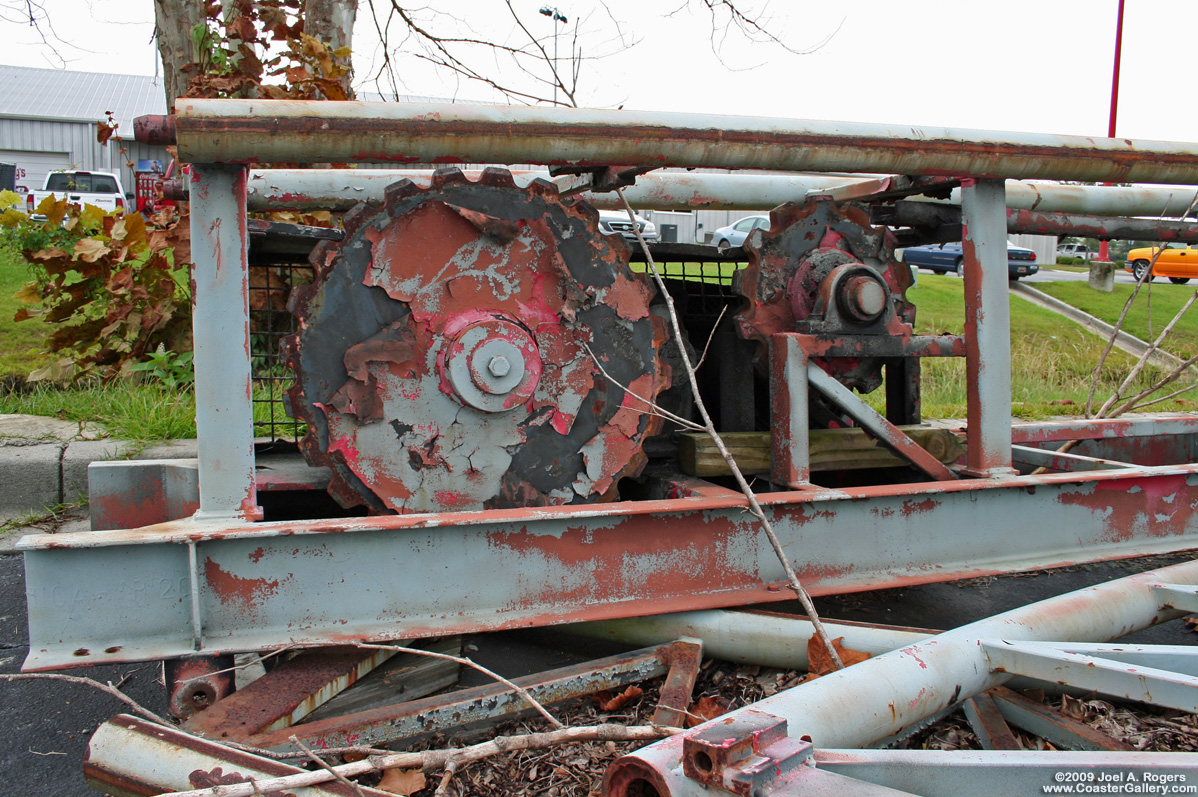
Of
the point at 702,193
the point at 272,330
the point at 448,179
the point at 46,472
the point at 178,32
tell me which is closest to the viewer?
the point at 448,179

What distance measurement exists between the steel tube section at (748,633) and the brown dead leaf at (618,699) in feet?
0.68

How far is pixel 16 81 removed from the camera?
35.9 meters

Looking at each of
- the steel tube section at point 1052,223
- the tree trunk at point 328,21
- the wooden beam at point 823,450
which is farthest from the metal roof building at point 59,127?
the wooden beam at point 823,450

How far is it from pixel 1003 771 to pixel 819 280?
1.87 m

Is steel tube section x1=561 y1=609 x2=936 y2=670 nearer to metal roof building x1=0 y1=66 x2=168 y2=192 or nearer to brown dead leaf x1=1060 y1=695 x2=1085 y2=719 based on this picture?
brown dead leaf x1=1060 y1=695 x2=1085 y2=719

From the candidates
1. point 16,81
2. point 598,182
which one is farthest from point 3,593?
point 16,81

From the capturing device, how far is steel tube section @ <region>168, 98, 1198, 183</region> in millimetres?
2176

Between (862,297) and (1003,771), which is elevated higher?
(862,297)

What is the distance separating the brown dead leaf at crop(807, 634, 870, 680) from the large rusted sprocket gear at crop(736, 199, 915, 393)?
111 centimetres

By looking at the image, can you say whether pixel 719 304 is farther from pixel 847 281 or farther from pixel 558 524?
pixel 558 524

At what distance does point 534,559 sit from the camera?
8.16 ft

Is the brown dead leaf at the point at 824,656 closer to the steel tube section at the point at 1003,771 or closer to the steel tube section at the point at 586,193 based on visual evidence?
the steel tube section at the point at 1003,771

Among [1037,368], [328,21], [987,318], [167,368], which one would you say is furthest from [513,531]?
[1037,368]

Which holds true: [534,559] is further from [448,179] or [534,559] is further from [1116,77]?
[1116,77]
